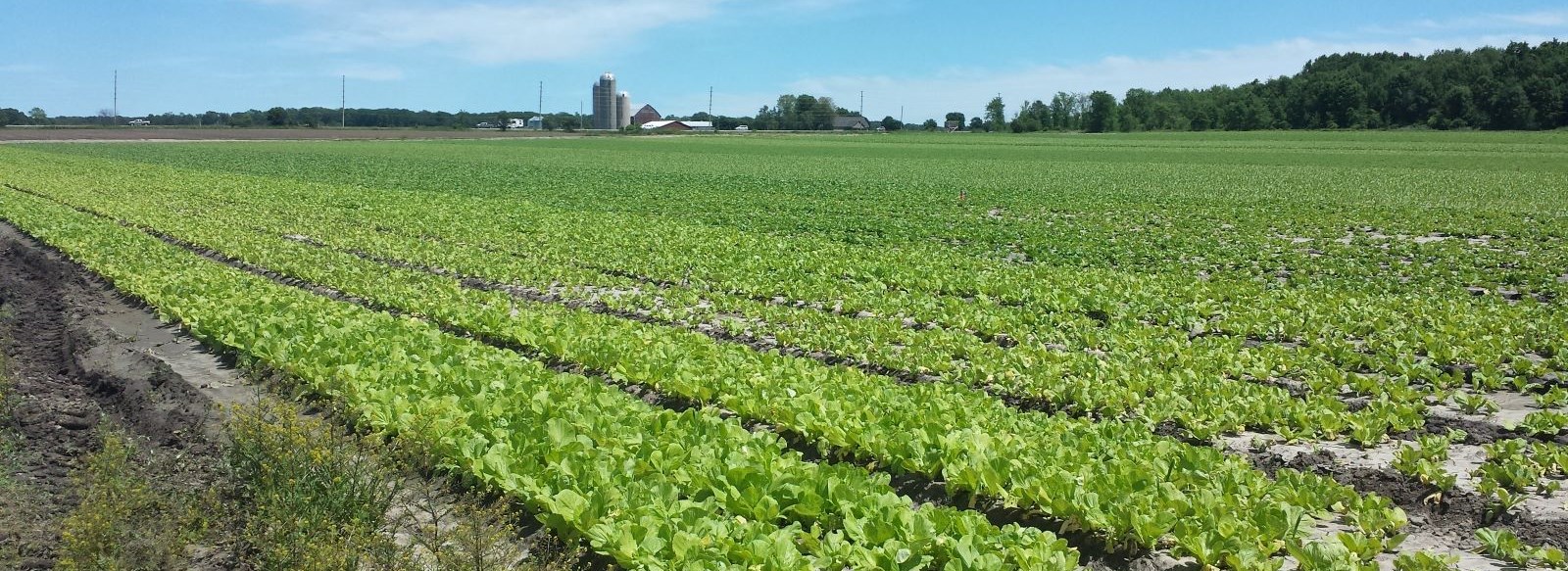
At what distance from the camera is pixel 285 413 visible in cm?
606

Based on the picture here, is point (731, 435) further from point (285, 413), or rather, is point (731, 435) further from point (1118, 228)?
point (1118, 228)

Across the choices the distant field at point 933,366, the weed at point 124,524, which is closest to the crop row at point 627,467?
the distant field at point 933,366

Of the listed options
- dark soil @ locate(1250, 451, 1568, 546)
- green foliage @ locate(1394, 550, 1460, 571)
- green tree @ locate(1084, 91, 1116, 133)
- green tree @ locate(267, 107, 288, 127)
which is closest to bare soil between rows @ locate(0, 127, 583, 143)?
green tree @ locate(267, 107, 288, 127)

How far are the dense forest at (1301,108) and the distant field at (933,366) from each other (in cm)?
9499

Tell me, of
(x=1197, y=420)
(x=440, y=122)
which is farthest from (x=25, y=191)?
(x=440, y=122)

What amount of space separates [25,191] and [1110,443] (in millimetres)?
36267

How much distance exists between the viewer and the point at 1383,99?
117 m

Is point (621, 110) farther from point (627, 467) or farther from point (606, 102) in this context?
point (627, 467)

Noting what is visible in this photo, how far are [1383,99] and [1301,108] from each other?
8751 mm

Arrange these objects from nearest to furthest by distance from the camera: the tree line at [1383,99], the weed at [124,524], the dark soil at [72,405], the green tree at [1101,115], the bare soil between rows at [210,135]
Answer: the weed at [124,524]
the dark soil at [72,405]
the bare soil between rows at [210,135]
the tree line at [1383,99]
the green tree at [1101,115]

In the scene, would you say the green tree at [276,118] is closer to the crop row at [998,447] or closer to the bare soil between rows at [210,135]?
the bare soil between rows at [210,135]

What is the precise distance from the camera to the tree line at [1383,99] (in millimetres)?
102250

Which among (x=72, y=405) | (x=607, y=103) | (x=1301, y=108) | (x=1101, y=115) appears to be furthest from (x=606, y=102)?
(x=72, y=405)

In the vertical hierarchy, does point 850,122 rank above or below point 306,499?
above
